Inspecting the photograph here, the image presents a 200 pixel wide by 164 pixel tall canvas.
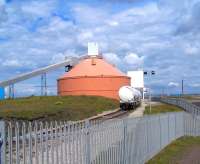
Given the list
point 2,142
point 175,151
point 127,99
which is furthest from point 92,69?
Answer: point 2,142

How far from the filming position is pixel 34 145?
6496 mm

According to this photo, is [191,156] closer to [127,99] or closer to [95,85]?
[127,99]

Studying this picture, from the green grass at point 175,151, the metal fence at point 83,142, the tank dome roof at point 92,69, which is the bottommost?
the green grass at point 175,151

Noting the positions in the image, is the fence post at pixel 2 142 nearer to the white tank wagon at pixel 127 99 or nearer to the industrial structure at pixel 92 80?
the white tank wagon at pixel 127 99

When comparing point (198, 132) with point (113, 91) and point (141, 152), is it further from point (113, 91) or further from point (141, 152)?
point (113, 91)

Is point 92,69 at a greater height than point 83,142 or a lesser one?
greater

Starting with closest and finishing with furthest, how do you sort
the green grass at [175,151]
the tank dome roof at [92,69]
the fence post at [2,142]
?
the fence post at [2,142] → the green grass at [175,151] → the tank dome roof at [92,69]

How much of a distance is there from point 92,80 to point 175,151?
6172 cm

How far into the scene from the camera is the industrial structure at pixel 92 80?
268 ft

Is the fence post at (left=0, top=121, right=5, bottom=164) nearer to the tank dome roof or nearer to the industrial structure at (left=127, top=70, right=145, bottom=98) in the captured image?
the tank dome roof

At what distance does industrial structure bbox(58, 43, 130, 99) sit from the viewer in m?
81.6

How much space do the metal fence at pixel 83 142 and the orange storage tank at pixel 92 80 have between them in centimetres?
6244

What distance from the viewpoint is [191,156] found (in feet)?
61.0

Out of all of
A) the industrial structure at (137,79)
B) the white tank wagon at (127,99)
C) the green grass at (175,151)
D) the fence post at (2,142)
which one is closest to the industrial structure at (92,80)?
the industrial structure at (137,79)
